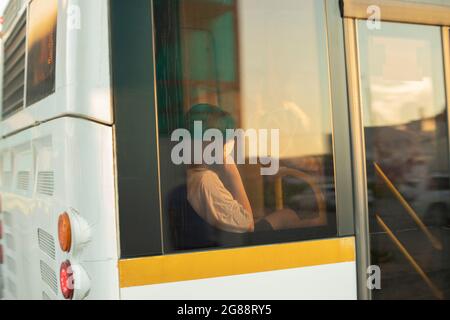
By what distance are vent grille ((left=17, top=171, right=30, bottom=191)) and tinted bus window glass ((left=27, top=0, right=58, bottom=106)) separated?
1.41 feet

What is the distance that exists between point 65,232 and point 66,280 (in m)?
0.22

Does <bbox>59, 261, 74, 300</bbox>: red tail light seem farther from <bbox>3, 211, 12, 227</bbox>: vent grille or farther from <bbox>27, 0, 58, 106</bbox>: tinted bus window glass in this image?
<bbox>3, 211, 12, 227</bbox>: vent grille

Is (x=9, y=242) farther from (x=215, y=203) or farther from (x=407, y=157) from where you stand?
(x=407, y=157)

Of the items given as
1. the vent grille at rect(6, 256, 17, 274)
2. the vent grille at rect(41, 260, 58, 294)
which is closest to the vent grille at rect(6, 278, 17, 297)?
the vent grille at rect(6, 256, 17, 274)

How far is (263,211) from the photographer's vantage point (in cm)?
268

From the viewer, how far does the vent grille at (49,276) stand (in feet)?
8.97

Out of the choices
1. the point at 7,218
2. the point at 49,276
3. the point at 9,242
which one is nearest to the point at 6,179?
the point at 7,218

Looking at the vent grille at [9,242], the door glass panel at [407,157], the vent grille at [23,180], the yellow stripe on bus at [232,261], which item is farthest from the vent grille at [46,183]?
the door glass panel at [407,157]

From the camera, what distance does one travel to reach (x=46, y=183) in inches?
110

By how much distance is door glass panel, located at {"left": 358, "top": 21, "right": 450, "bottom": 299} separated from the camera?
2.88m

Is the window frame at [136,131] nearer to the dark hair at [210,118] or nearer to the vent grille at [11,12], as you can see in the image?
the dark hair at [210,118]

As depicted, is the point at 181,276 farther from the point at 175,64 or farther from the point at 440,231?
the point at 440,231
